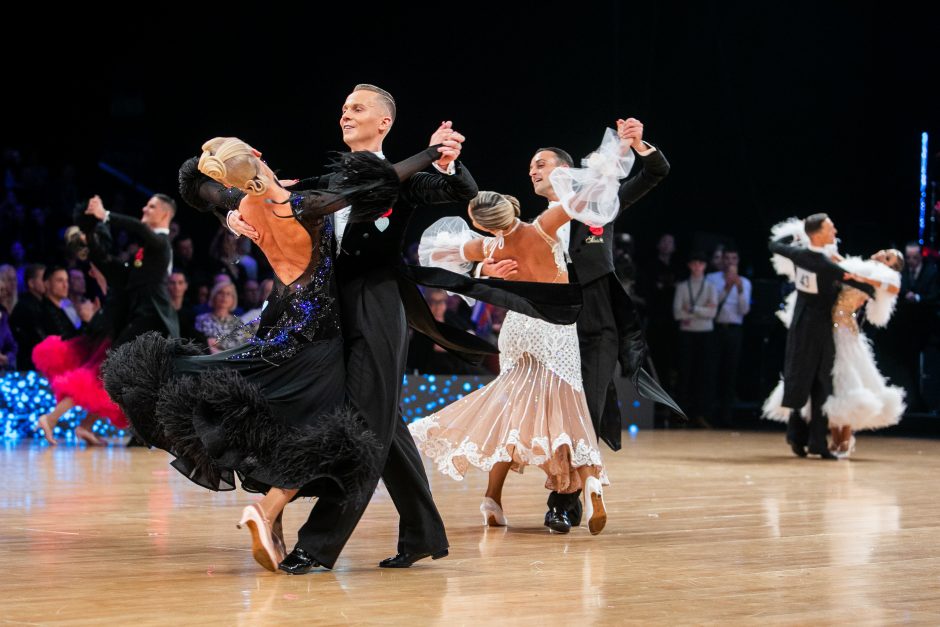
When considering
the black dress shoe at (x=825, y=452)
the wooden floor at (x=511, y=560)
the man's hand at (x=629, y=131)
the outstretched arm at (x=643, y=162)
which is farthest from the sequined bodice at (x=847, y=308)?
the man's hand at (x=629, y=131)

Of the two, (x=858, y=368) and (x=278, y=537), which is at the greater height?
(x=858, y=368)

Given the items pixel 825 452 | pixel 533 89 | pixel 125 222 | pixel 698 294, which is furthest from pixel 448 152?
pixel 533 89

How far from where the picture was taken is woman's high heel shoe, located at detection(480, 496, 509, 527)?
16.6 ft

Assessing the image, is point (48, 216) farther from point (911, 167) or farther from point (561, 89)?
point (911, 167)

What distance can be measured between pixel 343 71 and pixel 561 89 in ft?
7.07

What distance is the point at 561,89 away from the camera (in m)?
12.7

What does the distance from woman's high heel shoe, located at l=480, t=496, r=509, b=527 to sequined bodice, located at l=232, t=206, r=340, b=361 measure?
1467 millimetres

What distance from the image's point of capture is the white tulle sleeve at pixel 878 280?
8703mm

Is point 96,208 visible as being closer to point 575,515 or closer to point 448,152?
point 575,515

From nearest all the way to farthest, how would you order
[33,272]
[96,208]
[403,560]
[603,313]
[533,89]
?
1. [403,560]
2. [603,313]
3. [96,208]
4. [33,272]
5. [533,89]

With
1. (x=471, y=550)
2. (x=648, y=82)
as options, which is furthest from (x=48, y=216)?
(x=471, y=550)

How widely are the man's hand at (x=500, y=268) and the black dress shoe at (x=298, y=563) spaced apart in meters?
1.63

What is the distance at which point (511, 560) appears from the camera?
4.14m

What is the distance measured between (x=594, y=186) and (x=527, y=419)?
0.98 metres
